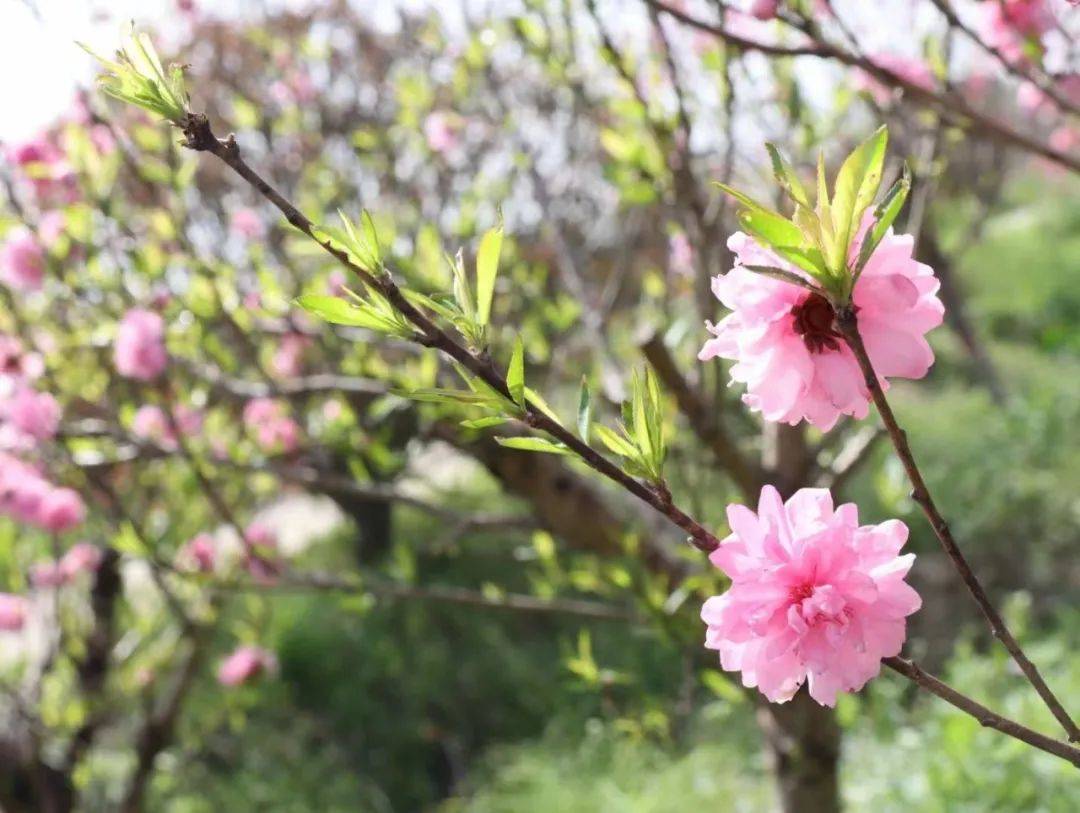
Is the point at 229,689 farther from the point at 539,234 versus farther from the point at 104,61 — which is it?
the point at 104,61

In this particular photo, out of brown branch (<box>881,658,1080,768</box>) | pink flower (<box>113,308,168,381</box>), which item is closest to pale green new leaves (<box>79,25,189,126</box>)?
brown branch (<box>881,658,1080,768</box>)

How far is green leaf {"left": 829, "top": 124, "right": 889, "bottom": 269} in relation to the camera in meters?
0.54

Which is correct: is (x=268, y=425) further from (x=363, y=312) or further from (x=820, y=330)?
(x=820, y=330)

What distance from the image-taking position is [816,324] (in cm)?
62

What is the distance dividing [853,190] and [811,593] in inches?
9.2

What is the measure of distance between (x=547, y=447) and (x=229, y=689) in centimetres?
362

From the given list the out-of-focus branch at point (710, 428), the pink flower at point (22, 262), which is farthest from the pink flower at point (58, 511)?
the out-of-focus branch at point (710, 428)

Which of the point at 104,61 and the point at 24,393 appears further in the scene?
the point at 24,393

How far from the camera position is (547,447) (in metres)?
0.67

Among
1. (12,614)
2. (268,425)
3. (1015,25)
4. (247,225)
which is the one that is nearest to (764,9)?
(1015,25)

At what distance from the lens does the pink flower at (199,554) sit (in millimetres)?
2718

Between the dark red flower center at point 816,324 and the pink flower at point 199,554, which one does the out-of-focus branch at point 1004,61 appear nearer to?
the dark red flower center at point 816,324

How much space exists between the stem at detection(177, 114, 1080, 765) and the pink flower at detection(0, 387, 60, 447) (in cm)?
159

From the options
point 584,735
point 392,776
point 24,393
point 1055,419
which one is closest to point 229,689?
point 392,776
